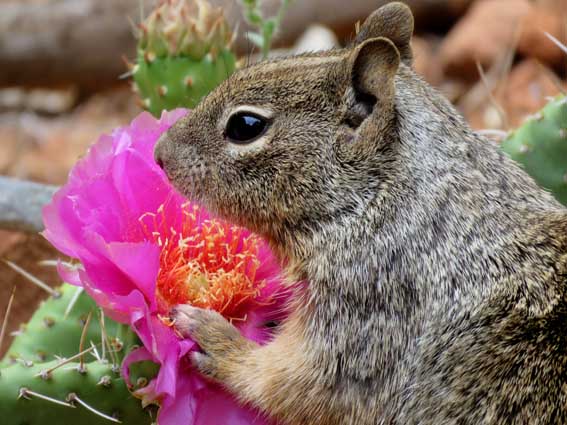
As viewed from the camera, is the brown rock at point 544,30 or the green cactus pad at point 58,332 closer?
the green cactus pad at point 58,332

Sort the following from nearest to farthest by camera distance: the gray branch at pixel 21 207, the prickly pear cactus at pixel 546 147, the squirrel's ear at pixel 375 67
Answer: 1. the squirrel's ear at pixel 375 67
2. the prickly pear cactus at pixel 546 147
3. the gray branch at pixel 21 207

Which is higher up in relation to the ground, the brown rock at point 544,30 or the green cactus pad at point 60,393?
the brown rock at point 544,30

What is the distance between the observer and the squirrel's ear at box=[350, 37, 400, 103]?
2.48 meters

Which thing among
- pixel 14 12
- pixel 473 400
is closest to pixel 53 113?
pixel 14 12

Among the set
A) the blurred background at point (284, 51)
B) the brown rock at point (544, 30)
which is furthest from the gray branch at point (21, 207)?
the brown rock at point (544, 30)

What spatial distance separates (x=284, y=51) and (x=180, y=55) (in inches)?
162

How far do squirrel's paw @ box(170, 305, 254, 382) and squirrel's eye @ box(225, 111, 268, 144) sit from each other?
491 millimetres

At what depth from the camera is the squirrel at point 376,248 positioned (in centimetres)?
244

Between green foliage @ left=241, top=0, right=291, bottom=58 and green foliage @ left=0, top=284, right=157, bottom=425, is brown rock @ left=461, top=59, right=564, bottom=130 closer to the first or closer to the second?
green foliage @ left=241, top=0, right=291, bottom=58

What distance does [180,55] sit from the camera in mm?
3447

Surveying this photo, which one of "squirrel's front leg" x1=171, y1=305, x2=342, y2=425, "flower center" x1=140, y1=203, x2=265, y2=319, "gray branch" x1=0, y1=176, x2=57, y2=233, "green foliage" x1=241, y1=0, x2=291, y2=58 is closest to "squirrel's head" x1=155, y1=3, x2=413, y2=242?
"flower center" x1=140, y1=203, x2=265, y2=319

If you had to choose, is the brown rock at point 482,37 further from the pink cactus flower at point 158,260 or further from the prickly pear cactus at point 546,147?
the pink cactus flower at point 158,260

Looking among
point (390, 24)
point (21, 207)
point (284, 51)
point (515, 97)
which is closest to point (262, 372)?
point (390, 24)

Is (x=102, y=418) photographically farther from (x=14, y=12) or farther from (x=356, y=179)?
(x=14, y=12)
